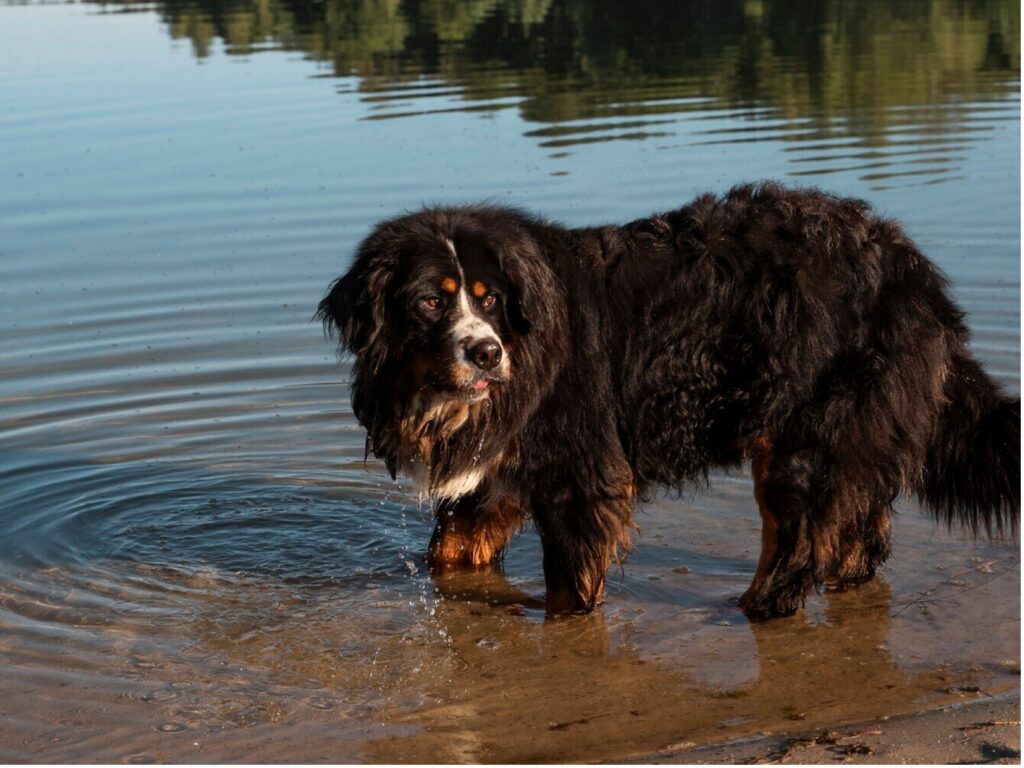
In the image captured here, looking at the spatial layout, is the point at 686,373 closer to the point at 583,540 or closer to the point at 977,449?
the point at 583,540

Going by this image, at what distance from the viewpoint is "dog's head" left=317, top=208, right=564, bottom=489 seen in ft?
18.5

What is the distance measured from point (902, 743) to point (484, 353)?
6.69 ft

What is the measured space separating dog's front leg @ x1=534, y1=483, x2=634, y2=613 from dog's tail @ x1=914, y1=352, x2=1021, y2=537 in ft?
4.19

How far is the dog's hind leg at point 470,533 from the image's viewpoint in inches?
261

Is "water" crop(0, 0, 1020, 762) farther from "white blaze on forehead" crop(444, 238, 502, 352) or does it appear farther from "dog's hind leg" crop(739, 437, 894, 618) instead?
"white blaze on forehead" crop(444, 238, 502, 352)

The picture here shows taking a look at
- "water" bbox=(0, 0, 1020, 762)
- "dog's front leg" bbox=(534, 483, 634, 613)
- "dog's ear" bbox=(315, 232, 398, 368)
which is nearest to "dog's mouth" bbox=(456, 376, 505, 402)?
"dog's ear" bbox=(315, 232, 398, 368)

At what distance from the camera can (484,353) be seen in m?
5.57

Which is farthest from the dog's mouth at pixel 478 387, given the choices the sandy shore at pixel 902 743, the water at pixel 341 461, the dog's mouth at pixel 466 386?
the sandy shore at pixel 902 743

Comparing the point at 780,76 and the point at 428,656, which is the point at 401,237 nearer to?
the point at 428,656

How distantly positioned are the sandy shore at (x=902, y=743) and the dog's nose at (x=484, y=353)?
5.18 ft

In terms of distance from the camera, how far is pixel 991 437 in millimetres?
5996

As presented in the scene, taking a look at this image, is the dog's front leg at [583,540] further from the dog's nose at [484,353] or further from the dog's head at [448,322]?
the dog's nose at [484,353]

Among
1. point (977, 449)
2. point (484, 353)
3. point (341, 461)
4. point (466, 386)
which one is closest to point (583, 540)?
point (466, 386)

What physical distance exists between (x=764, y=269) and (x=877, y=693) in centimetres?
170
